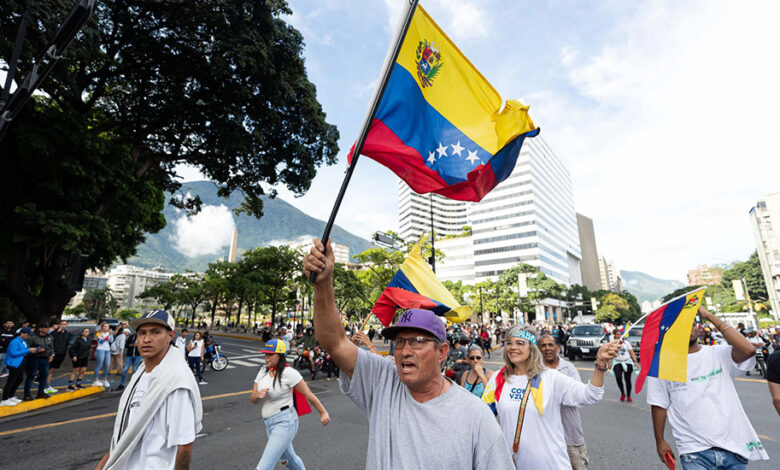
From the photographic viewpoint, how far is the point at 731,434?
2.97 metres

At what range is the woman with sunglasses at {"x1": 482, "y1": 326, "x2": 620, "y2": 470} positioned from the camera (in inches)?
106

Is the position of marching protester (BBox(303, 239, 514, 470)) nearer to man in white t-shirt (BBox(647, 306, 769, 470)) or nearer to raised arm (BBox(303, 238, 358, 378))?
raised arm (BBox(303, 238, 358, 378))

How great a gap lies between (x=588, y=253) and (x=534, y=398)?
17644 cm

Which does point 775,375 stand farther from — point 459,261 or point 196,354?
point 459,261

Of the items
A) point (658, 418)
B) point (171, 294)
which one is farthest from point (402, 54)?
point (171, 294)

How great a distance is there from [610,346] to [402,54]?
3.02m

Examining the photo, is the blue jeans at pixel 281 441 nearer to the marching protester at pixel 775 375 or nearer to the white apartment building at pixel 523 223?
the marching protester at pixel 775 375

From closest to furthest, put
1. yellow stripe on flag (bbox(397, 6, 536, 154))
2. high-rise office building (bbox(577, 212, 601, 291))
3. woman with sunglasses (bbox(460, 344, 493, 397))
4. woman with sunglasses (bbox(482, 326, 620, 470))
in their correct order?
woman with sunglasses (bbox(482, 326, 620, 470))
yellow stripe on flag (bbox(397, 6, 536, 154))
woman with sunglasses (bbox(460, 344, 493, 397))
high-rise office building (bbox(577, 212, 601, 291))

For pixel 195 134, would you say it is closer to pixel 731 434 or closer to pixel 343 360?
pixel 343 360

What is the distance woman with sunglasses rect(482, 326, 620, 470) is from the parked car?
667 inches

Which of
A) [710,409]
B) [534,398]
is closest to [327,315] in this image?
[534,398]

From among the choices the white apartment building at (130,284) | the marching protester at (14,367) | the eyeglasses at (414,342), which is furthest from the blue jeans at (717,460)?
the white apartment building at (130,284)

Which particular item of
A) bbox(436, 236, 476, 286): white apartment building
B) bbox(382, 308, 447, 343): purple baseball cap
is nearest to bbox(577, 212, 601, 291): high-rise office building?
bbox(436, 236, 476, 286): white apartment building

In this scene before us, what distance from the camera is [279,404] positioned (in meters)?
4.25
